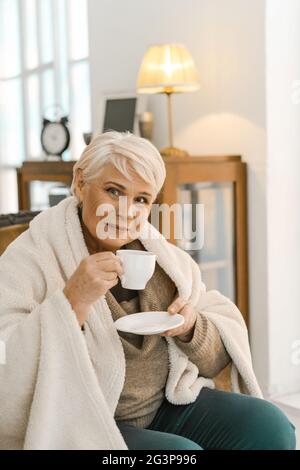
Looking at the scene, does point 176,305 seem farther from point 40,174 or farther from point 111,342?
point 40,174

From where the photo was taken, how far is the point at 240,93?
9.16ft

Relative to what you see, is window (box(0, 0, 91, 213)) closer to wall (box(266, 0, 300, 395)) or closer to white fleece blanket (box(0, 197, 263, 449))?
wall (box(266, 0, 300, 395))

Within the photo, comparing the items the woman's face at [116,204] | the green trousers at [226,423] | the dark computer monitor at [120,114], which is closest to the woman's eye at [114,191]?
the woman's face at [116,204]

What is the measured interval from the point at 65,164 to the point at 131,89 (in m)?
A: 0.54

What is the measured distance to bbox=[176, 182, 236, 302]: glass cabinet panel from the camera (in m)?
2.74

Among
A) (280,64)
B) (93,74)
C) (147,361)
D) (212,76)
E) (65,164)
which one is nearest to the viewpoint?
(147,361)

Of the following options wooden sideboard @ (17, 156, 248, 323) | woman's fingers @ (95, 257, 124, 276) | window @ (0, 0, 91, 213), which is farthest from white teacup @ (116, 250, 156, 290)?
window @ (0, 0, 91, 213)

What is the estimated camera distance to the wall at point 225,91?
2.73 m

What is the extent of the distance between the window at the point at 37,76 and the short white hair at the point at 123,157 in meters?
2.66

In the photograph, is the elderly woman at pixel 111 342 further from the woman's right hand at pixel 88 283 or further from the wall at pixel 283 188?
the wall at pixel 283 188

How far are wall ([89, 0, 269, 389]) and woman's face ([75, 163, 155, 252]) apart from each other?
57.2 inches

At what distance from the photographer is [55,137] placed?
12.1ft

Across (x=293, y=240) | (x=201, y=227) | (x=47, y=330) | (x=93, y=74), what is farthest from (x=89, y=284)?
(x=93, y=74)

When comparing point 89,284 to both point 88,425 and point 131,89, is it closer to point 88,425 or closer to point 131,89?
point 88,425
